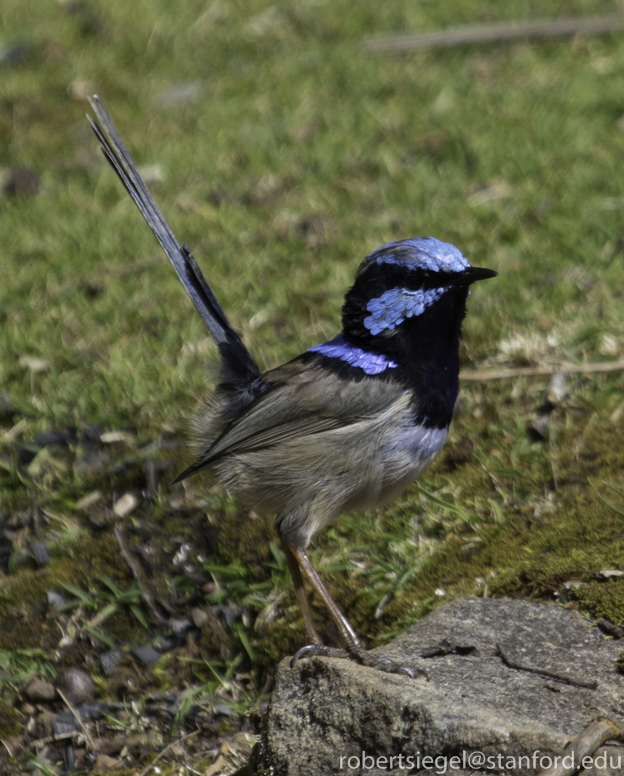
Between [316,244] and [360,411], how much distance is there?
2.48 meters

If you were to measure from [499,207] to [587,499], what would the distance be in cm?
258

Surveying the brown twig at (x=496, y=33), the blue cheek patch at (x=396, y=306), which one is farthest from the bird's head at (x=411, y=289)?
the brown twig at (x=496, y=33)

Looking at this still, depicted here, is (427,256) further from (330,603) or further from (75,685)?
(75,685)

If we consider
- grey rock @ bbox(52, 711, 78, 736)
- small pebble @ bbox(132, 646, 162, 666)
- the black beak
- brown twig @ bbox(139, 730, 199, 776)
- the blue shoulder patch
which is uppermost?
the blue shoulder patch

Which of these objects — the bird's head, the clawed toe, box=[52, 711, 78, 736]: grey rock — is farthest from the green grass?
the bird's head

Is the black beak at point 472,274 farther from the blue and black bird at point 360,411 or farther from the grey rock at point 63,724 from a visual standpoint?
the grey rock at point 63,724

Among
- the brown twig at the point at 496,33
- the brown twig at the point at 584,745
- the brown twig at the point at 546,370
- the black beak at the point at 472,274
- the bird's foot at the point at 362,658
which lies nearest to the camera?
the brown twig at the point at 584,745

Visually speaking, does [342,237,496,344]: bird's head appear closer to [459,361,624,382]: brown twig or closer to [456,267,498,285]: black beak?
[456,267,498,285]: black beak

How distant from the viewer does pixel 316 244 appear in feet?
17.9

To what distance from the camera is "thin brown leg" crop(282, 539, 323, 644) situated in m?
3.15

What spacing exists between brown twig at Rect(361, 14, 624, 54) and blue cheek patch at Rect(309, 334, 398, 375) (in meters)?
4.54

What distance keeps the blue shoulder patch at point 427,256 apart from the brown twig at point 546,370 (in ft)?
3.58

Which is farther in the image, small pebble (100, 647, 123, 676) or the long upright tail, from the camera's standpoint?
the long upright tail

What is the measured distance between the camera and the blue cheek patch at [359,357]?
3234 millimetres
